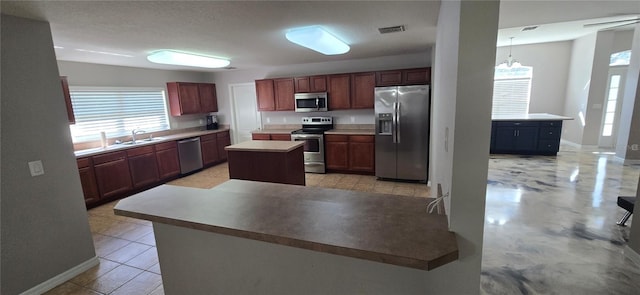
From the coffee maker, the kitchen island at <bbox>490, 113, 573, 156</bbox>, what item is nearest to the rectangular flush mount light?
the coffee maker

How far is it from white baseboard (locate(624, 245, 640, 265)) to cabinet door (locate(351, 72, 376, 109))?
3.67 metres

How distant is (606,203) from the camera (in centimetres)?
342

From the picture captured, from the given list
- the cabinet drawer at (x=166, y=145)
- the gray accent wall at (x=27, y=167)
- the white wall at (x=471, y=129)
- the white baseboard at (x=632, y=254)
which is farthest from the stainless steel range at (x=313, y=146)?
the white wall at (x=471, y=129)

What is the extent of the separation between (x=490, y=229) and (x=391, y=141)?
2086mm

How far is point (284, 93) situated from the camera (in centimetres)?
571

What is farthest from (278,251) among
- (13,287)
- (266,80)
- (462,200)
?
(266,80)

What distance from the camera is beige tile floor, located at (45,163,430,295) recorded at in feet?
7.43

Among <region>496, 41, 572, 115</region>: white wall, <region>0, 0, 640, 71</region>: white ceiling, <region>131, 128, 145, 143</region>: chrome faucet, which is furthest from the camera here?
<region>496, 41, 572, 115</region>: white wall

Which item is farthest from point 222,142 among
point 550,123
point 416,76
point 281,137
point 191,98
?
point 550,123

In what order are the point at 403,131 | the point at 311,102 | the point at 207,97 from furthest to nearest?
the point at 207,97 → the point at 311,102 → the point at 403,131

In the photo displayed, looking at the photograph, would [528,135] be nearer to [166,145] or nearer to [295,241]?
[295,241]

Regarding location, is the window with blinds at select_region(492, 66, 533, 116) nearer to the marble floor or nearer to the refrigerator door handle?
the marble floor

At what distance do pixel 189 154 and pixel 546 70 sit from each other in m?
8.71

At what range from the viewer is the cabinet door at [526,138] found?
5829 millimetres
